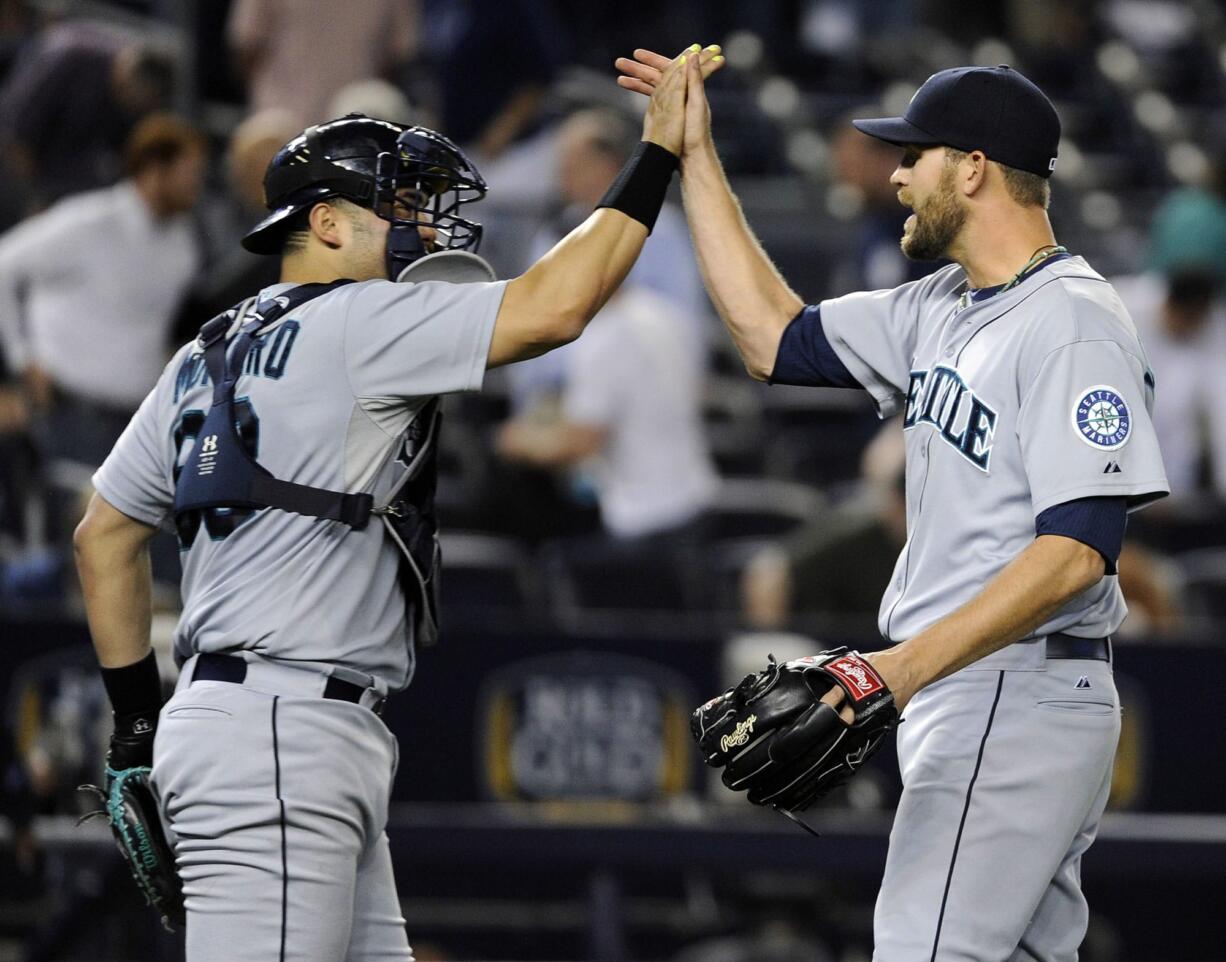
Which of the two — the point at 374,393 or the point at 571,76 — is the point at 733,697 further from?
the point at 571,76

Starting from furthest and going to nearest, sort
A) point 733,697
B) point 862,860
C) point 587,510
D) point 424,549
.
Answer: point 587,510 < point 862,860 < point 424,549 < point 733,697

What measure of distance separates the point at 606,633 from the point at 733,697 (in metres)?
3.02

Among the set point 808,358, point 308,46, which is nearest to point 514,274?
point 308,46

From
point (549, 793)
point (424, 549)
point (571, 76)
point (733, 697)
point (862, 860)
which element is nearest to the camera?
point (733, 697)

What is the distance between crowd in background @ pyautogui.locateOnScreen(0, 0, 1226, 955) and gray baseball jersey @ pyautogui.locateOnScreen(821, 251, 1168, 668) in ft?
9.38

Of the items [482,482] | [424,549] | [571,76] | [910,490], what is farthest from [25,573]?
[571,76]

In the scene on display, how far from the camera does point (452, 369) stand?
11.5 feet

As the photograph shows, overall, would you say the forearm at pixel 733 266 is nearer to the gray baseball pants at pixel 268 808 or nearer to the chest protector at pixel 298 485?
the chest protector at pixel 298 485

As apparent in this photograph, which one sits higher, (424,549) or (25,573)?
(424,549)

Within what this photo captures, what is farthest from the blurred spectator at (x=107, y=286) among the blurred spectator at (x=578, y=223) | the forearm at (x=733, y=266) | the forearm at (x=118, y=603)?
the forearm at (x=733, y=266)

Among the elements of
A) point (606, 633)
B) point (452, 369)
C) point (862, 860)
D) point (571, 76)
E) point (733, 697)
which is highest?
point (571, 76)

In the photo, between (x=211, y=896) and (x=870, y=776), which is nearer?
(x=211, y=896)

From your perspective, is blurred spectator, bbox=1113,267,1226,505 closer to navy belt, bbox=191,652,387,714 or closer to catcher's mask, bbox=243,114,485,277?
catcher's mask, bbox=243,114,485,277

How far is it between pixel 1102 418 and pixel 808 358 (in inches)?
31.3
